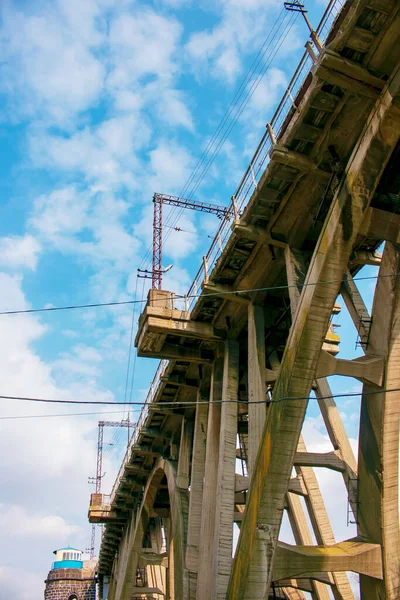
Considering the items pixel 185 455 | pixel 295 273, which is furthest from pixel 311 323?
pixel 185 455

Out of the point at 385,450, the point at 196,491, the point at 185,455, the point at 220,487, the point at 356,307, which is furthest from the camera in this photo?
the point at 185,455

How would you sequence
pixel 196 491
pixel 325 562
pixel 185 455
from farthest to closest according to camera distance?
1. pixel 185 455
2. pixel 196 491
3. pixel 325 562

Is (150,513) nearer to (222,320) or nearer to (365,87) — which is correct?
(222,320)

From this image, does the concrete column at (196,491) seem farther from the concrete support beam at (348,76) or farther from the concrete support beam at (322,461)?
the concrete support beam at (348,76)

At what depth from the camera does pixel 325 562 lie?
14625mm

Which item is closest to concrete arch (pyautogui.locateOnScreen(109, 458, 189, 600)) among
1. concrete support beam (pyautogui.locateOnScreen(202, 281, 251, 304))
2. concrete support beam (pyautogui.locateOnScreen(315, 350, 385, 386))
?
concrete support beam (pyautogui.locateOnScreen(202, 281, 251, 304))

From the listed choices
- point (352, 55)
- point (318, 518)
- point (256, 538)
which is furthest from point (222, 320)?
point (352, 55)

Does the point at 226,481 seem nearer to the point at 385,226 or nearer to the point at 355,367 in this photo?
the point at 355,367

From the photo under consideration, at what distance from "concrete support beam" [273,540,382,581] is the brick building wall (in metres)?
68.9

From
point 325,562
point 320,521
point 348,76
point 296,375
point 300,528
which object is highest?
point 348,76

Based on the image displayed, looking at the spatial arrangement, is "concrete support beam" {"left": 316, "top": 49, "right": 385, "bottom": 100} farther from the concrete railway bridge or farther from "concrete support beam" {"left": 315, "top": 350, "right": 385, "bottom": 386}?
"concrete support beam" {"left": 315, "top": 350, "right": 385, "bottom": 386}

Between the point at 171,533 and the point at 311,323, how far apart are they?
25105mm

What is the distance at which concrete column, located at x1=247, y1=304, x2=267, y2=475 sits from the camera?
1761 cm

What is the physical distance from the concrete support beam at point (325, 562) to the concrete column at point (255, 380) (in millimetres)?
2715
